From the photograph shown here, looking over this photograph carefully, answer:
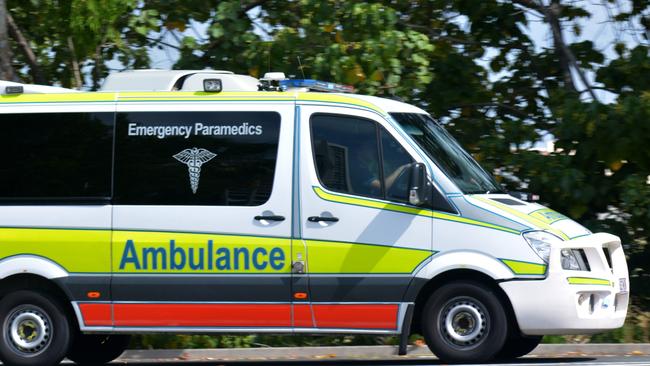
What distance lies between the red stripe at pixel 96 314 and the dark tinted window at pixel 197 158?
86 cm

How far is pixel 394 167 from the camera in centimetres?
952

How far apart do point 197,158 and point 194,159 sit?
0.09 ft

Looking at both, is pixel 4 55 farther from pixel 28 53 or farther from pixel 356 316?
pixel 356 316

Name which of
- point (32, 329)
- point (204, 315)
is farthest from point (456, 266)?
point (32, 329)

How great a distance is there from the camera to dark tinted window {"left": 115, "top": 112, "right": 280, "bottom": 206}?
9617 millimetres

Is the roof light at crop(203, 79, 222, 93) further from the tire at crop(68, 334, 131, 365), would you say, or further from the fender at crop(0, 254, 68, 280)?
the tire at crop(68, 334, 131, 365)

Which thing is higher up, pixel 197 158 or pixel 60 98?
pixel 60 98

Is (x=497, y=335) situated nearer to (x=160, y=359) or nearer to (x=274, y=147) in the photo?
(x=274, y=147)

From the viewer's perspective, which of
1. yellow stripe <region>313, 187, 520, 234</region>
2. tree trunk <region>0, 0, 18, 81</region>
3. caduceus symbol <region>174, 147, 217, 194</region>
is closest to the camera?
yellow stripe <region>313, 187, 520, 234</region>

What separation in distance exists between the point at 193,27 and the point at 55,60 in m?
1.84

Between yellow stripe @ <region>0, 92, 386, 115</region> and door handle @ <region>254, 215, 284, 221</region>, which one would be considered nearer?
door handle @ <region>254, 215, 284, 221</region>

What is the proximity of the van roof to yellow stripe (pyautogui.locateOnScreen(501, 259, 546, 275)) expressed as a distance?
4.95 feet

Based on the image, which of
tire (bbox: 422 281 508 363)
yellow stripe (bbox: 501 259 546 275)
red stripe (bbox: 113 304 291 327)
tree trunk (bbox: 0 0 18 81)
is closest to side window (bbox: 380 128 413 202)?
tire (bbox: 422 281 508 363)

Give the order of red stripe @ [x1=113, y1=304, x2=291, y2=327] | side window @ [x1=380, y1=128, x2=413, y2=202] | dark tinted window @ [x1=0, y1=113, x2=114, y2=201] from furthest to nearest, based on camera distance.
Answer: dark tinted window @ [x1=0, y1=113, x2=114, y2=201], red stripe @ [x1=113, y1=304, x2=291, y2=327], side window @ [x1=380, y1=128, x2=413, y2=202]
